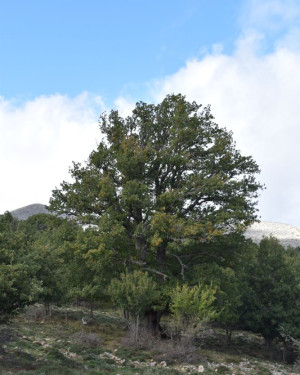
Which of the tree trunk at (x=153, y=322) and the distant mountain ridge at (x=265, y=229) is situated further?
the distant mountain ridge at (x=265, y=229)

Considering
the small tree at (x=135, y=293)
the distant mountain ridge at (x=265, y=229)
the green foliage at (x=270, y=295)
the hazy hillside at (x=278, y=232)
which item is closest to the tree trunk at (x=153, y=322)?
the small tree at (x=135, y=293)

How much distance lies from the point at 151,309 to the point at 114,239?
5895 mm

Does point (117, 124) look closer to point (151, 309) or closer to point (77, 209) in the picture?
point (77, 209)

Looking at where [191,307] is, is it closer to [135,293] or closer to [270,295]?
[135,293]

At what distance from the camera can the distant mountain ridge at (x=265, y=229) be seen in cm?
14162

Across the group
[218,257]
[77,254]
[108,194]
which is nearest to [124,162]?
[108,194]

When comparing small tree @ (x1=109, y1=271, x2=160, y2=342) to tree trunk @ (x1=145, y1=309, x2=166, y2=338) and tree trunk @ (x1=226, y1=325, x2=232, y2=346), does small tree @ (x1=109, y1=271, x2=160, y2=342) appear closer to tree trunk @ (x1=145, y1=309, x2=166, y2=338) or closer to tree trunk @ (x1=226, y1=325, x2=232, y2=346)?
tree trunk @ (x1=145, y1=309, x2=166, y2=338)

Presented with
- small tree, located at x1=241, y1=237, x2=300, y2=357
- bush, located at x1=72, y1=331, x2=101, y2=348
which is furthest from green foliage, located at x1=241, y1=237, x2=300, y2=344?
bush, located at x1=72, y1=331, x2=101, y2=348

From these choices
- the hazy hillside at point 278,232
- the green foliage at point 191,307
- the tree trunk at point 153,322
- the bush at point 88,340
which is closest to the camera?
the green foliage at point 191,307

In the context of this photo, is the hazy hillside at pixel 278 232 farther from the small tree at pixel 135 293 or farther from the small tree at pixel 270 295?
the small tree at pixel 135 293

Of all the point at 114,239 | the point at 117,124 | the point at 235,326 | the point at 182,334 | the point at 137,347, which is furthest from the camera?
the point at 235,326

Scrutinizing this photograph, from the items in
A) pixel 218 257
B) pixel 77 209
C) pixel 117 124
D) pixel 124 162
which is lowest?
pixel 218 257

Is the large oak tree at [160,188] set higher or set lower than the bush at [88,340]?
higher

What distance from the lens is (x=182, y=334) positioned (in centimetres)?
2059
